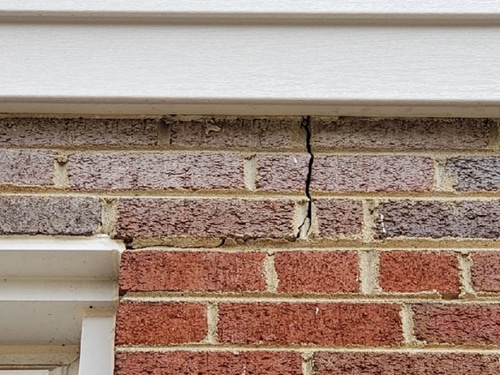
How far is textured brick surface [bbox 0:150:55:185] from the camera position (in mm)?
1560

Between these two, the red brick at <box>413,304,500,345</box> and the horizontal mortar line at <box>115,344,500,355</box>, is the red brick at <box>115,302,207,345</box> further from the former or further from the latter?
the red brick at <box>413,304,500,345</box>

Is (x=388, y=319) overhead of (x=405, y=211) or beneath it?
beneath

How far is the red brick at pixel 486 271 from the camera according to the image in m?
1.51

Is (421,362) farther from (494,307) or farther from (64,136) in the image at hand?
(64,136)

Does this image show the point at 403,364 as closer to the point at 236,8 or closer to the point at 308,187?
the point at 308,187

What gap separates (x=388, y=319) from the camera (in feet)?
4.87

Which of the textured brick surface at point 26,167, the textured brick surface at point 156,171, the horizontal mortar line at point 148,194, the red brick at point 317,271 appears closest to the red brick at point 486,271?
the red brick at point 317,271

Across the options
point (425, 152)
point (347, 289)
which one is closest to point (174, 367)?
point (347, 289)

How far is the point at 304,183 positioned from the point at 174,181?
0.24 m

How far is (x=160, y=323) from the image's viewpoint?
58.1 inches

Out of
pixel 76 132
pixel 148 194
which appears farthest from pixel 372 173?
pixel 76 132

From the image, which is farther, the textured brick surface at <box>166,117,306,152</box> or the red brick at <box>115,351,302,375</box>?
the textured brick surface at <box>166,117,306,152</box>

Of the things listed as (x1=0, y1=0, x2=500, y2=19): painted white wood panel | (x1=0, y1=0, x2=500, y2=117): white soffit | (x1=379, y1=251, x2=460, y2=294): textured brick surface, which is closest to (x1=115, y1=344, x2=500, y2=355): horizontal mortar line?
(x1=379, y1=251, x2=460, y2=294): textured brick surface

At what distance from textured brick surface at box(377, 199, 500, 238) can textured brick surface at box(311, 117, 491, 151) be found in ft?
0.38
